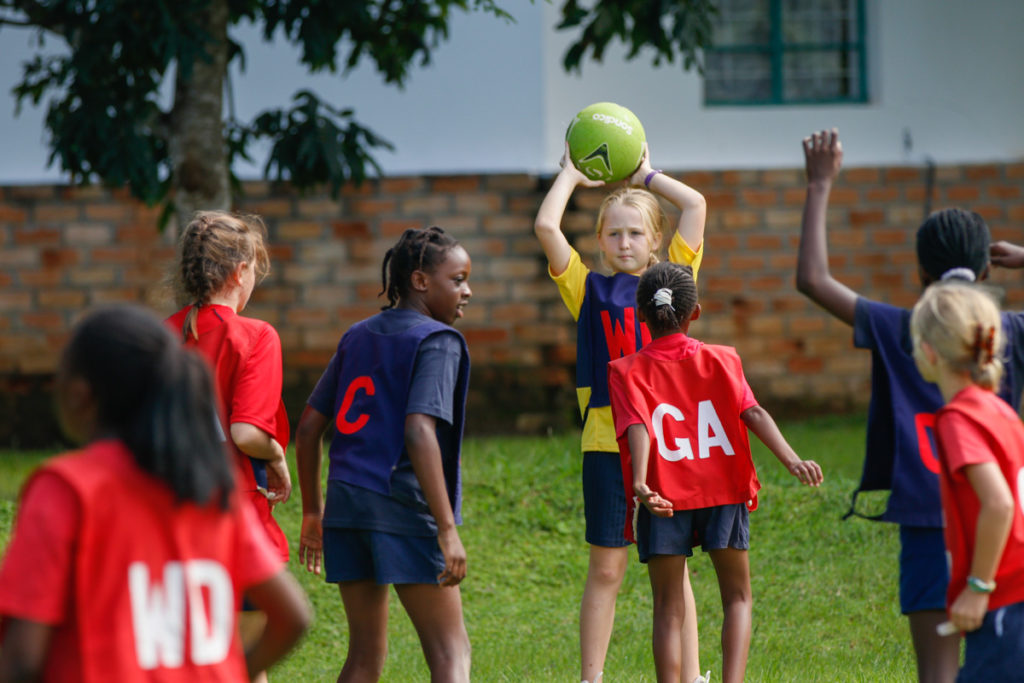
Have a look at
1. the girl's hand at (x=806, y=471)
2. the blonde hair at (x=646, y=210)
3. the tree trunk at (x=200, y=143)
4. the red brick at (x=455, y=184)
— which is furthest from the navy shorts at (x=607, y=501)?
the red brick at (x=455, y=184)

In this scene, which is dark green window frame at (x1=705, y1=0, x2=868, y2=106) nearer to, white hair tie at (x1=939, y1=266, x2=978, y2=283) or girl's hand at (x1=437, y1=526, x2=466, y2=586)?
white hair tie at (x1=939, y1=266, x2=978, y2=283)

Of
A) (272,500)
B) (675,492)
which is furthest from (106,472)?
(675,492)

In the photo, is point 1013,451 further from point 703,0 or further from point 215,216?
point 703,0

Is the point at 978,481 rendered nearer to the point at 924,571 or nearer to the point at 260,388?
the point at 924,571

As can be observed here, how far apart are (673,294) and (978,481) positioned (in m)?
1.34

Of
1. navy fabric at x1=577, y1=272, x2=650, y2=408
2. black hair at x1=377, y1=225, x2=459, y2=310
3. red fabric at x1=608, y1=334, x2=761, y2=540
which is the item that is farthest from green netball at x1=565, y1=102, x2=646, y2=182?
black hair at x1=377, y1=225, x2=459, y2=310

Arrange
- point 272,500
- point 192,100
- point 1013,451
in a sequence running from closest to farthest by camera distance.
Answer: point 1013,451
point 272,500
point 192,100

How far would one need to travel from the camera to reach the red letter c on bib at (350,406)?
127 inches

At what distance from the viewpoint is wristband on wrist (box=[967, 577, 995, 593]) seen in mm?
2484

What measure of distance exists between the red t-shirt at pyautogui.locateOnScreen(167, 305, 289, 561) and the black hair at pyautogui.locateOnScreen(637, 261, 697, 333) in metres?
1.17

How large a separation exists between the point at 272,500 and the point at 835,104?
806cm

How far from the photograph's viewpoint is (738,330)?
31.3ft

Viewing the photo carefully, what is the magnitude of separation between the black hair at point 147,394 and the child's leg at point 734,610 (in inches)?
86.4

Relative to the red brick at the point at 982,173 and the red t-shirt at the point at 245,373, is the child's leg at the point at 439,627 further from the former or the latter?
the red brick at the point at 982,173
